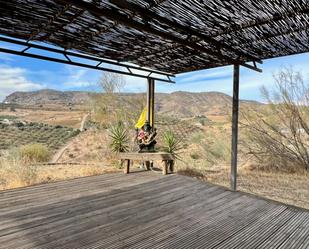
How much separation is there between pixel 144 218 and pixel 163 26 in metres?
2.39

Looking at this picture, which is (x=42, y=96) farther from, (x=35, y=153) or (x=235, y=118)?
(x=235, y=118)

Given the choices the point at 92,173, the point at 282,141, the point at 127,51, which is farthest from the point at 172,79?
the point at 282,141

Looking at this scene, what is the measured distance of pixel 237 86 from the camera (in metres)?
4.64

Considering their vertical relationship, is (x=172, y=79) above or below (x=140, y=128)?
above

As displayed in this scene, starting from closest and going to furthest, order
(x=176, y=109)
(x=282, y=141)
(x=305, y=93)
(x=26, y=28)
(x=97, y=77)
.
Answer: (x=26, y=28) → (x=305, y=93) → (x=282, y=141) → (x=97, y=77) → (x=176, y=109)

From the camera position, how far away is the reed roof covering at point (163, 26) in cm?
296

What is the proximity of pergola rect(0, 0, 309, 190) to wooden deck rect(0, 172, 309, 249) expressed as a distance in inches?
45.4


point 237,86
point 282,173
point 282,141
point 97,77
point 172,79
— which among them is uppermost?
point 97,77

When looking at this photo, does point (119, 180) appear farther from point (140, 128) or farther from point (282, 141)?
point (282, 141)

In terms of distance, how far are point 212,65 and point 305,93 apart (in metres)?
2.78

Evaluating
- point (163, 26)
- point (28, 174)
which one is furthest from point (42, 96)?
point (163, 26)

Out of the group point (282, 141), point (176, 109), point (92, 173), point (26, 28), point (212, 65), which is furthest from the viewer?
point (176, 109)

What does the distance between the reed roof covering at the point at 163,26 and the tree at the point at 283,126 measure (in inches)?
99.6

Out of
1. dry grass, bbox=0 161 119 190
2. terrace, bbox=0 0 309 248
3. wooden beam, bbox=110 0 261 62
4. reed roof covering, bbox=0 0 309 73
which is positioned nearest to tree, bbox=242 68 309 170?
terrace, bbox=0 0 309 248
